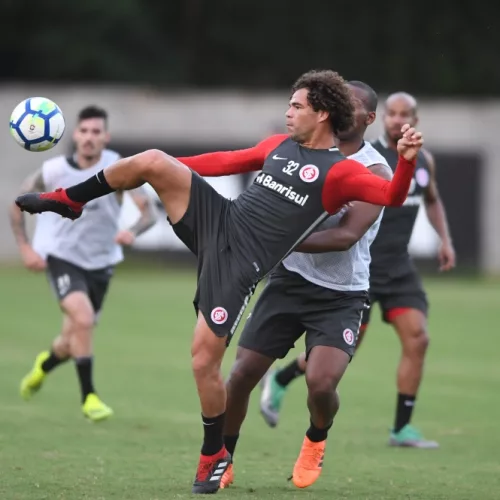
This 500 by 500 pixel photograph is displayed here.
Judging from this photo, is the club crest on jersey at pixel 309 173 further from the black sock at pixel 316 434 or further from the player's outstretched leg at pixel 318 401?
the black sock at pixel 316 434

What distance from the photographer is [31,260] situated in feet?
32.7

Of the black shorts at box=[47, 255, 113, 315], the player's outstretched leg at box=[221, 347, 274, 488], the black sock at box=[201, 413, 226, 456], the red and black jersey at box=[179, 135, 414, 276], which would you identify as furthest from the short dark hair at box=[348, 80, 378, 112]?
the black shorts at box=[47, 255, 113, 315]

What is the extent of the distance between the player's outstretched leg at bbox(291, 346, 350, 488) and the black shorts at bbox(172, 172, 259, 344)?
62cm

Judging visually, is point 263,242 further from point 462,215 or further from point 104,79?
point 104,79

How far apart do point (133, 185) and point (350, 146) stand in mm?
1508

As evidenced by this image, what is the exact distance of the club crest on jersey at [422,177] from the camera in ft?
31.7

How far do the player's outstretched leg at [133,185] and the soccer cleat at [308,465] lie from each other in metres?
1.58

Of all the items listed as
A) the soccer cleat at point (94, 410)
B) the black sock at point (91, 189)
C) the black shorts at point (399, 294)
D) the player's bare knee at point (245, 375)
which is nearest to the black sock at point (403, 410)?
the black shorts at point (399, 294)

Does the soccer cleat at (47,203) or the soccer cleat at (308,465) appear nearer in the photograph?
the soccer cleat at (47,203)

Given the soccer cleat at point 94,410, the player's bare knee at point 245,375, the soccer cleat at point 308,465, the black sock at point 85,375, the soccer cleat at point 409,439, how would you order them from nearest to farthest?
the soccer cleat at point 308,465
the player's bare knee at point 245,375
the soccer cleat at point 409,439
the soccer cleat at point 94,410
the black sock at point 85,375

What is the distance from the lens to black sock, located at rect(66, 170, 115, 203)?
6.73 meters

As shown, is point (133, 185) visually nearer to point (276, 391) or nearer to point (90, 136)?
point (276, 391)

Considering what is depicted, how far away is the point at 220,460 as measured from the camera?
6.88 metres

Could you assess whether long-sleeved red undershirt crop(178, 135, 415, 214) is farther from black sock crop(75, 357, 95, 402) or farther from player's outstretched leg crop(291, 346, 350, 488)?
black sock crop(75, 357, 95, 402)
